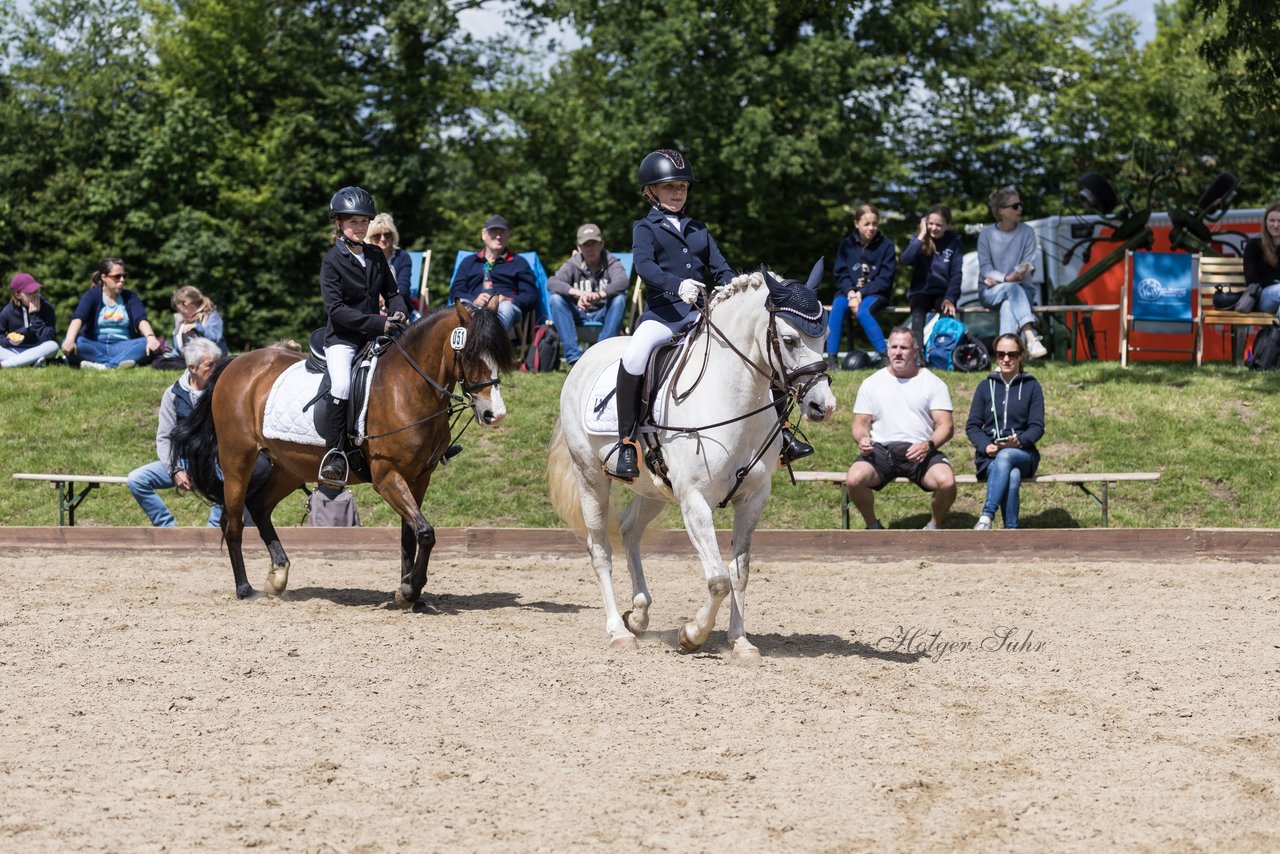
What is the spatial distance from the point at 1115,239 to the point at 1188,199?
38.1ft

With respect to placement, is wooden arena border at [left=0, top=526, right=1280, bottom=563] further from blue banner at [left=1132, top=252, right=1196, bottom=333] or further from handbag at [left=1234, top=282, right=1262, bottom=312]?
blue banner at [left=1132, top=252, right=1196, bottom=333]

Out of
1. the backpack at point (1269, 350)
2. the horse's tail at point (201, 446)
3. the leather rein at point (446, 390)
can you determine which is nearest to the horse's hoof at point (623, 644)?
the leather rein at point (446, 390)

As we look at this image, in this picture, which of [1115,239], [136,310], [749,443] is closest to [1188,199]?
[1115,239]

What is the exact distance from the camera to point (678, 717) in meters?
6.18

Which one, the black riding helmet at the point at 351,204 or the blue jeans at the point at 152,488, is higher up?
the black riding helmet at the point at 351,204

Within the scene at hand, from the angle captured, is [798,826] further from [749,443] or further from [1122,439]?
[1122,439]

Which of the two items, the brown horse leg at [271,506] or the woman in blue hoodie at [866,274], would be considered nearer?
the brown horse leg at [271,506]

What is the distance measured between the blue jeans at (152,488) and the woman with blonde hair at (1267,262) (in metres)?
10.4

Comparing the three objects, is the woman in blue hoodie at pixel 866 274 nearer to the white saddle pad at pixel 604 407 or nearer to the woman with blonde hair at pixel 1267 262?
the woman with blonde hair at pixel 1267 262

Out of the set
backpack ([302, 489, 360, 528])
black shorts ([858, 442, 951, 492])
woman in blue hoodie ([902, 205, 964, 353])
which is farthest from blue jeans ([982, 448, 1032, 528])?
backpack ([302, 489, 360, 528])

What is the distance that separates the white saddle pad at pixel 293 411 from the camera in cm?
970

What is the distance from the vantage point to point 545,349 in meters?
16.3

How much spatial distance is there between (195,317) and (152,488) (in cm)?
294

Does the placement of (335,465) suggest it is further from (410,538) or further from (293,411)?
(410,538)
